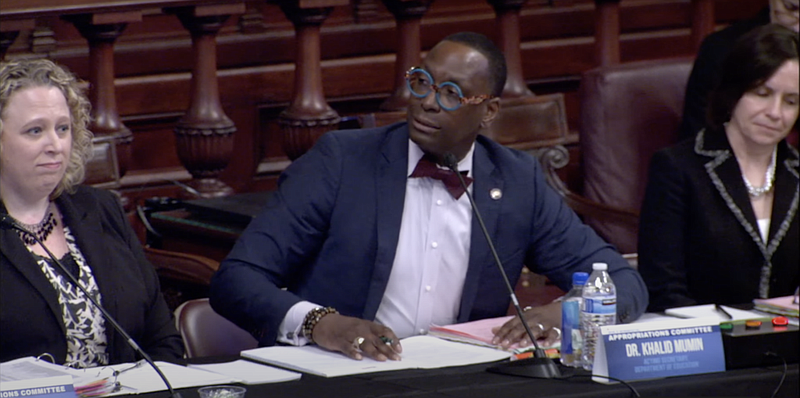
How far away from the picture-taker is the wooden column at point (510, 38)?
175 inches

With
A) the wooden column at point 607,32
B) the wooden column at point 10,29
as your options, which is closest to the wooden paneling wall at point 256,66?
the wooden column at point 607,32

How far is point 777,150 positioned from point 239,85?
2.14 metres

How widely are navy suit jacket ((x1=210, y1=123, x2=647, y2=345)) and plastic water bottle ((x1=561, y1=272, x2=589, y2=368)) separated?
0.33 m

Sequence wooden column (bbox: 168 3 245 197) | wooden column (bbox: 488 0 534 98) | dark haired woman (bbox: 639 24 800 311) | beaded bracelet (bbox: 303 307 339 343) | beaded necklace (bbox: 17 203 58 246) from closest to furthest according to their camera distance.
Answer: beaded bracelet (bbox: 303 307 339 343) → beaded necklace (bbox: 17 203 58 246) → dark haired woman (bbox: 639 24 800 311) → wooden column (bbox: 168 3 245 197) → wooden column (bbox: 488 0 534 98)

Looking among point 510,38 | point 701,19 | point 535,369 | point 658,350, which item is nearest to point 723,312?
point 658,350

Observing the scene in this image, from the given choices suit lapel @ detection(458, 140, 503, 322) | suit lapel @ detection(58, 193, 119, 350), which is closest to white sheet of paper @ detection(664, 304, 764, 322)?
suit lapel @ detection(458, 140, 503, 322)

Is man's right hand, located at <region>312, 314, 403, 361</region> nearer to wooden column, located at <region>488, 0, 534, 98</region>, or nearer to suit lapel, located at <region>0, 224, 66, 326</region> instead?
suit lapel, located at <region>0, 224, 66, 326</region>

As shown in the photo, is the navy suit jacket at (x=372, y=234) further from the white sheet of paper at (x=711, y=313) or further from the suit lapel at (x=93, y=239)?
the suit lapel at (x=93, y=239)

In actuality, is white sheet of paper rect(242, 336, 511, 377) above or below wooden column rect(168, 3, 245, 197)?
below

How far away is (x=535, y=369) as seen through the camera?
224 centimetres

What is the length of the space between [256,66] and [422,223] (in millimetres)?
2228

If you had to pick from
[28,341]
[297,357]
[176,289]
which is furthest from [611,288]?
[176,289]

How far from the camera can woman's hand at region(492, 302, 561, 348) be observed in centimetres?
248

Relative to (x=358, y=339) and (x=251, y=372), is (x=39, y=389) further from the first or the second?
(x=358, y=339)
